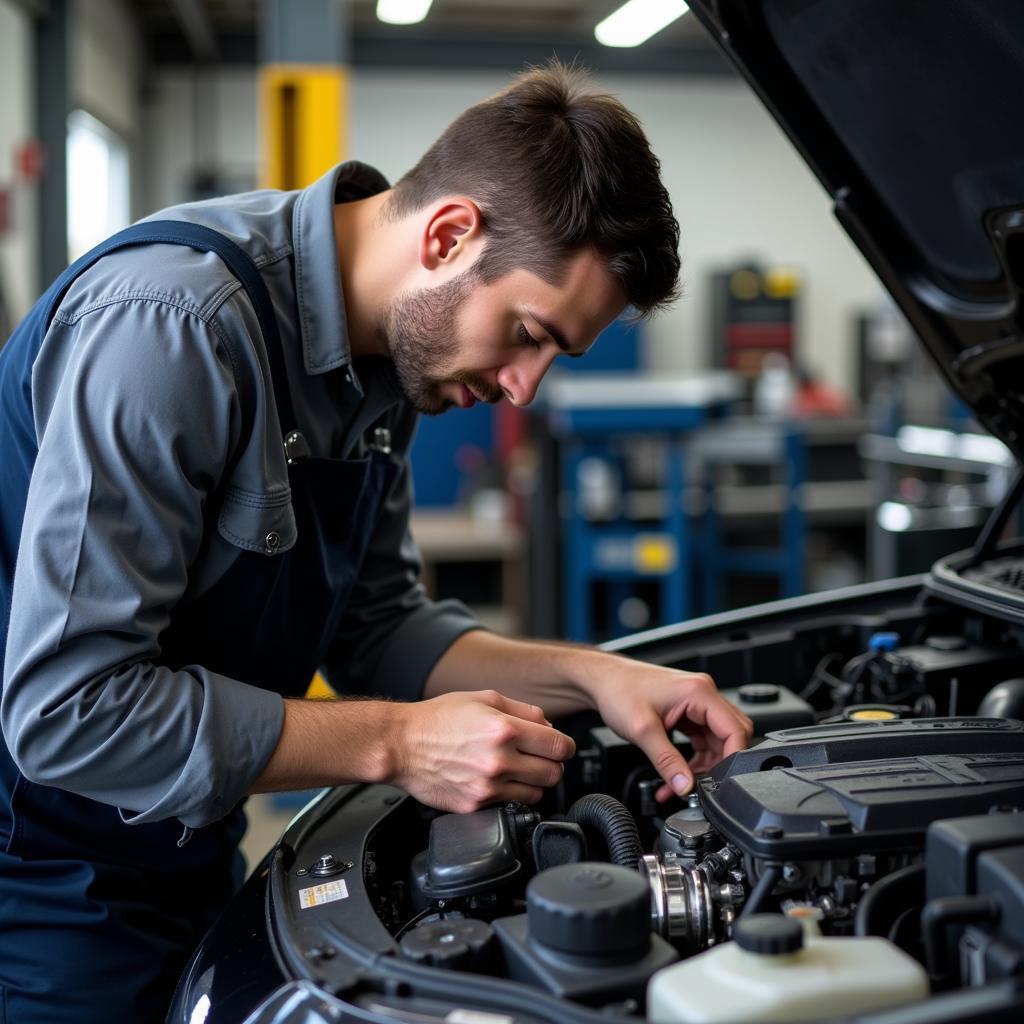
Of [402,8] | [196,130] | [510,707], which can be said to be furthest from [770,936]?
[196,130]

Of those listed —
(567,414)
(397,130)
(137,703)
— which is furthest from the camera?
(397,130)

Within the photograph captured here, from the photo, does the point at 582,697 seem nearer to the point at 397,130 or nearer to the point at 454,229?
the point at 454,229

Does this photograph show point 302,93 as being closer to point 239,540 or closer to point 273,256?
point 273,256

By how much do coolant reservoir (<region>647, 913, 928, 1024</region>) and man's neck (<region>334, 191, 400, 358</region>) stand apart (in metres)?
0.78

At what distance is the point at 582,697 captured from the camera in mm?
1408

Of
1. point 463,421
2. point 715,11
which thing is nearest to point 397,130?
point 463,421

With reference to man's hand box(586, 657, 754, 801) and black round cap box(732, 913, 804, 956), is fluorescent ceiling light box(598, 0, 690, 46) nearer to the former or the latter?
man's hand box(586, 657, 754, 801)

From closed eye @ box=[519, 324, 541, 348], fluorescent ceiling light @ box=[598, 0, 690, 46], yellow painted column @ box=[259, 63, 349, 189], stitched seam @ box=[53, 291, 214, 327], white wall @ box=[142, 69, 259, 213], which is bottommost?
closed eye @ box=[519, 324, 541, 348]

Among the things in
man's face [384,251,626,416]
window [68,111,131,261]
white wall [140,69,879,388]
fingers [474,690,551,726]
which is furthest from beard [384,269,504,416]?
white wall [140,69,879,388]

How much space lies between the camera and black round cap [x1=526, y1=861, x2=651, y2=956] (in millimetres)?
825

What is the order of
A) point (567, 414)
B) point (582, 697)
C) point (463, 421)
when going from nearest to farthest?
point (582, 697), point (567, 414), point (463, 421)

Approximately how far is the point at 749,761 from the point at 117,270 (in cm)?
73

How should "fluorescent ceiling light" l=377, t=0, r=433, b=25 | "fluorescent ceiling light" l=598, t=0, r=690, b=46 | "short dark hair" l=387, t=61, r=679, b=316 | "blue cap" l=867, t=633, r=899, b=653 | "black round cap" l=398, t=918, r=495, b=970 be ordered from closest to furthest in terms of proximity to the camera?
"black round cap" l=398, t=918, r=495, b=970
"short dark hair" l=387, t=61, r=679, b=316
"blue cap" l=867, t=633, r=899, b=653
"fluorescent ceiling light" l=377, t=0, r=433, b=25
"fluorescent ceiling light" l=598, t=0, r=690, b=46

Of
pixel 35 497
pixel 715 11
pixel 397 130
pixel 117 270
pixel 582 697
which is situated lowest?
pixel 582 697
